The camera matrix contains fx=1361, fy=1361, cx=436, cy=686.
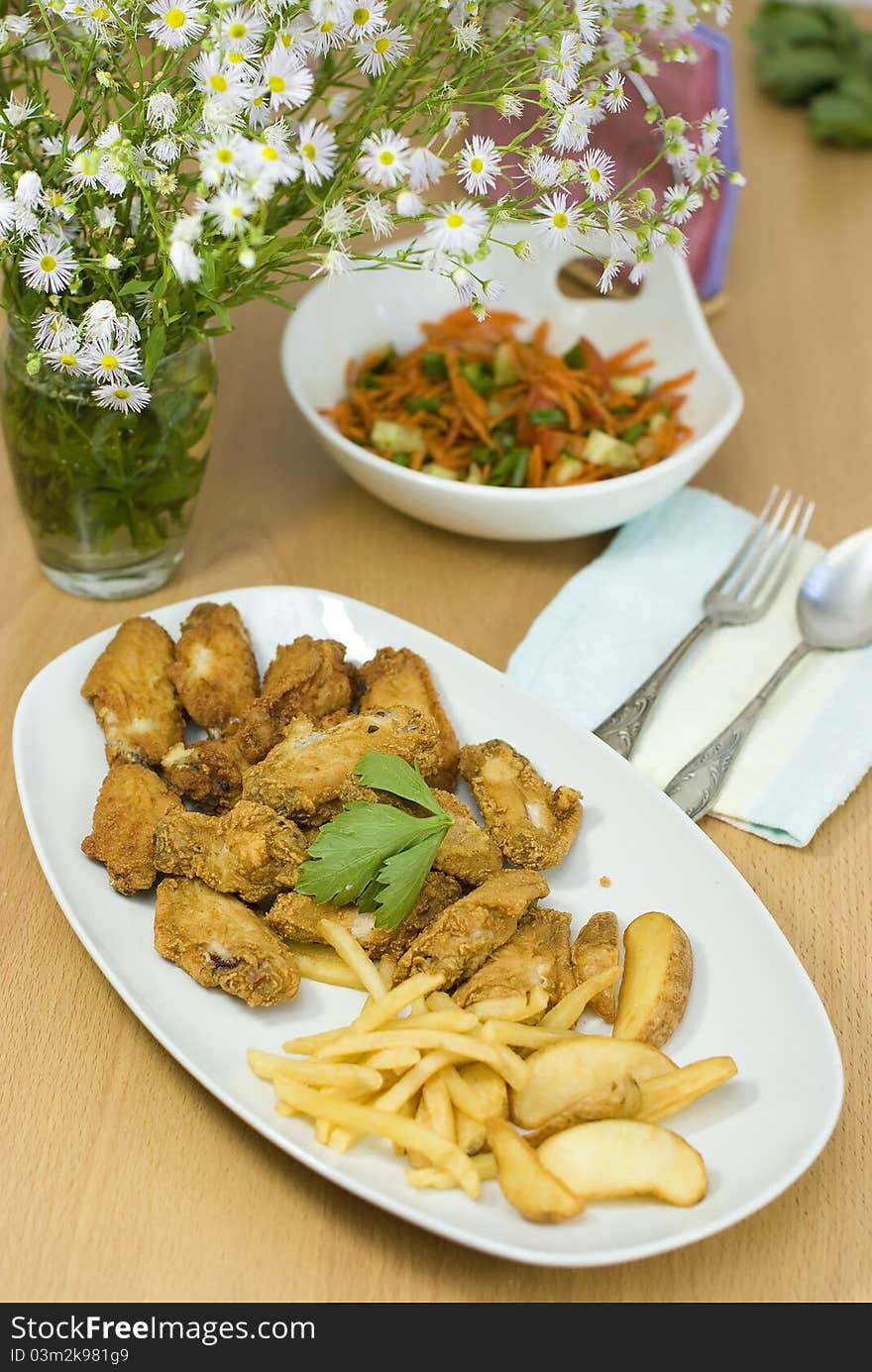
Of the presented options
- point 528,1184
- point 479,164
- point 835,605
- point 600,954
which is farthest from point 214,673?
point 835,605

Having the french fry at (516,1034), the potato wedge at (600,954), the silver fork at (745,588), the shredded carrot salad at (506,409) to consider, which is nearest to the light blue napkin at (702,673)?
the silver fork at (745,588)

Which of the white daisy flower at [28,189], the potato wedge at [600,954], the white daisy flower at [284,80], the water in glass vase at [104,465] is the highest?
the white daisy flower at [284,80]

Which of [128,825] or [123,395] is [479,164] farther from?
[128,825]

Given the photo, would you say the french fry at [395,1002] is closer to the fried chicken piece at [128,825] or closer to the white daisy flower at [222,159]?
the fried chicken piece at [128,825]

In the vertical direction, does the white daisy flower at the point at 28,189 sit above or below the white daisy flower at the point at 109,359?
above

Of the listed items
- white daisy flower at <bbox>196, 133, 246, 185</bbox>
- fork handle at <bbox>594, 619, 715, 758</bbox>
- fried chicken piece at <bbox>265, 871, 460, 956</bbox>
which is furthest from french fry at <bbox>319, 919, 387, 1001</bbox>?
white daisy flower at <bbox>196, 133, 246, 185</bbox>

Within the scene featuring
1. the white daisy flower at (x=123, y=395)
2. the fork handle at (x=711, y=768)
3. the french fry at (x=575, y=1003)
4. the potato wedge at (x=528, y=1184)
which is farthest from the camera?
the fork handle at (x=711, y=768)
